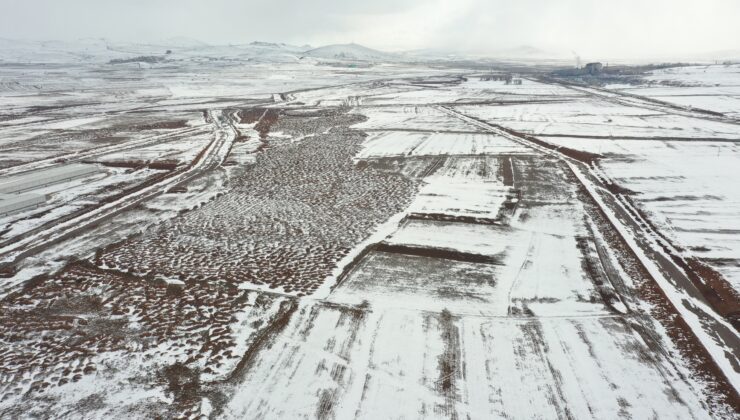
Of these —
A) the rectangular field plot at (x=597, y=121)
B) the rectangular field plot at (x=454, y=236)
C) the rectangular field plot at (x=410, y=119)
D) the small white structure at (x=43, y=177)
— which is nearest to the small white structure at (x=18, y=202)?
the small white structure at (x=43, y=177)

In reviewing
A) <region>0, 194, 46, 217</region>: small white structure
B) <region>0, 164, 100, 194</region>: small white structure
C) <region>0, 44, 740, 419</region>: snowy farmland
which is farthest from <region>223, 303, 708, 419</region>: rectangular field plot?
<region>0, 164, 100, 194</region>: small white structure

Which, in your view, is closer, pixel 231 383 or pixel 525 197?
pixel 231 383

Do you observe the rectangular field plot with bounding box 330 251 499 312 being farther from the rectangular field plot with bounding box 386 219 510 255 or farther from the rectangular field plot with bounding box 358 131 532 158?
the rectangular field plot with bounding box 358 131 532 158

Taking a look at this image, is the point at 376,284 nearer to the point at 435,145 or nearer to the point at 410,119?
the point at 435,145

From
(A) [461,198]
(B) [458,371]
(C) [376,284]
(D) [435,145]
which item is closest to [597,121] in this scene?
(D) [435,145]

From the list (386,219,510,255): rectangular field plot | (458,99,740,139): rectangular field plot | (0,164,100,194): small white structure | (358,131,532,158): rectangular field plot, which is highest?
(458,99,740,139): rectangular field plot

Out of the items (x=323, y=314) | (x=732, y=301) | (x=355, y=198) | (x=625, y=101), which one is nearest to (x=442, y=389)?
(x=323, y=314)

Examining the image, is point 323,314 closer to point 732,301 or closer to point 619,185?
point 732,301
